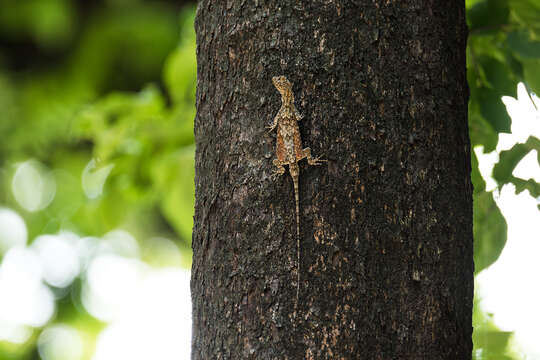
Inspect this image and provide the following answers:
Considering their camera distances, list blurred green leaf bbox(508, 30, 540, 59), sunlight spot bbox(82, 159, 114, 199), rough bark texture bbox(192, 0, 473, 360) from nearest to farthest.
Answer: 1. rough bark texture bbox(192, 0, 473, 360)
2. blurred green leaf bbox(508, 30, 540, 59)
3. sunlight spot bbox(82, 159, 114, 199)

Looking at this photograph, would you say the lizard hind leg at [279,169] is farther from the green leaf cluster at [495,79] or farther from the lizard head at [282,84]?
the green leaf cluster at [495,79]

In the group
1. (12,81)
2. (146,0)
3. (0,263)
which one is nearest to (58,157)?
(12,81)

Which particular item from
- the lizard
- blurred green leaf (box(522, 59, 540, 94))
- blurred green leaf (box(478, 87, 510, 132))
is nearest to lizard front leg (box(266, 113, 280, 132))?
the lizard

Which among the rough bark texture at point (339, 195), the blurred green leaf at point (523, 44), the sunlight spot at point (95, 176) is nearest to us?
the rough bark texture at point (339, 195)

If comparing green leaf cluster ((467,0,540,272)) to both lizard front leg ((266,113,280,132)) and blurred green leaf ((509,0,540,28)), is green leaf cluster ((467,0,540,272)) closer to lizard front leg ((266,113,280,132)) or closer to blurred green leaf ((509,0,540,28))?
blurred green leaf ((509,0,540,28))

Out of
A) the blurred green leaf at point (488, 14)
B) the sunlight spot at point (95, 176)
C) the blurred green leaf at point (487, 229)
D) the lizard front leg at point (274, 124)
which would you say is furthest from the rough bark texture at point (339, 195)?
the sunlight spot at point (95, 176)

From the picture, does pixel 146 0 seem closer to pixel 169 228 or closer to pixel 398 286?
pixel 169 228
